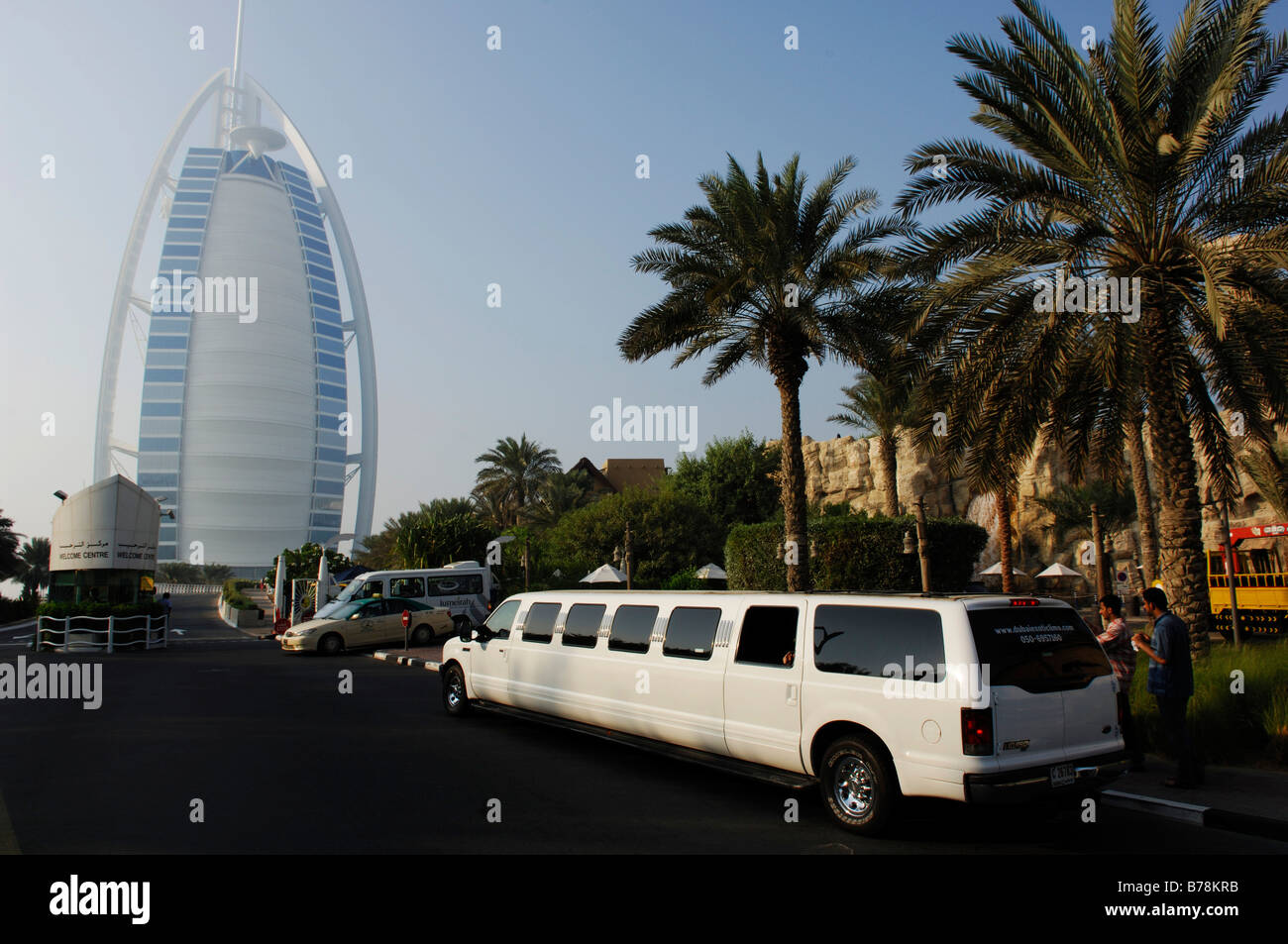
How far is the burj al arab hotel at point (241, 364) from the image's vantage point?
371 feet

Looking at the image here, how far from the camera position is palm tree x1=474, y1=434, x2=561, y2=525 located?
62719mm

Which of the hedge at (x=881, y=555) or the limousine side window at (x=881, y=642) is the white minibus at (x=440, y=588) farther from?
the limousine side window at (x=881, y=642)

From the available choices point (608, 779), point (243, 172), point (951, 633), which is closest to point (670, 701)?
point (608, 779)

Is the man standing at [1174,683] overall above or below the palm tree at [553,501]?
below

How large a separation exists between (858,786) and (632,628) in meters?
3.23

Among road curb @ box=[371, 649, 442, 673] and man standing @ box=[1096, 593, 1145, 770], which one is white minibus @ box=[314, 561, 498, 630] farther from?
man standing @ box=[1096, 593, 1145, 770]

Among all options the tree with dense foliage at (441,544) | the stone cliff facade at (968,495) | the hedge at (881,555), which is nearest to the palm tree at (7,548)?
the tree with dense foliage at (441,544)

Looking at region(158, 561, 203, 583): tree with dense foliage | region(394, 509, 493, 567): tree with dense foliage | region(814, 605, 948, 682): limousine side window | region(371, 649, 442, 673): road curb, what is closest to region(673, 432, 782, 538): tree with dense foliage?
region(394, 509, 493, 567): tree with dense foliage

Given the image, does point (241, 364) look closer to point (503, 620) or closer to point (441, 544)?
point (441, 544)

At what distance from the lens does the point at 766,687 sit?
7270 millimetres

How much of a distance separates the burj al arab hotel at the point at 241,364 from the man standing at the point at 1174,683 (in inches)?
4676

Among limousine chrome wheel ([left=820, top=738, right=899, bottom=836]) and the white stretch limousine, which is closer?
the white stretch limousine

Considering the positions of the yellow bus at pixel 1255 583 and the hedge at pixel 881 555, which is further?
the hedge at pixel 881 555

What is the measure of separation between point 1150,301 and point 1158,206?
5.26 ft
